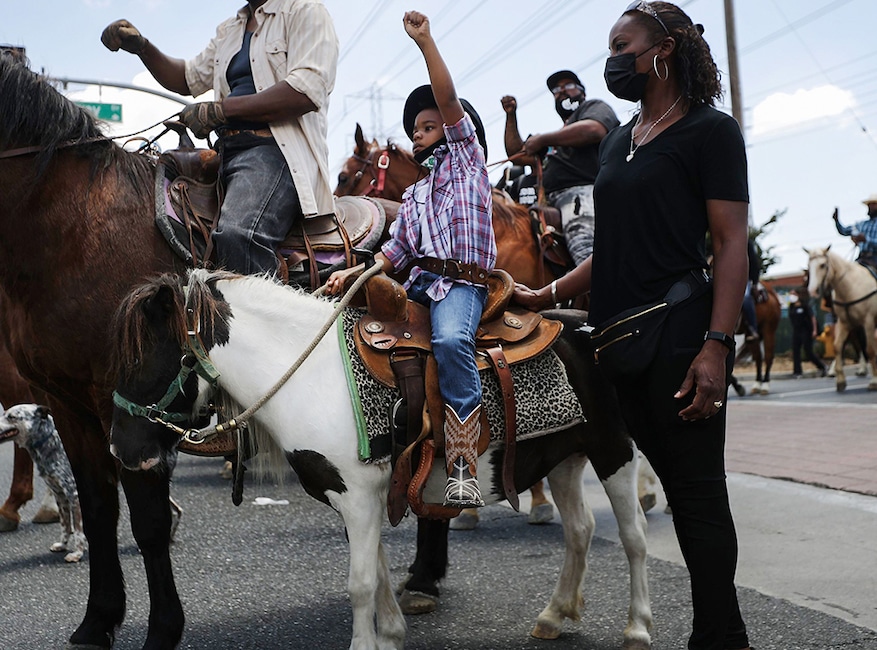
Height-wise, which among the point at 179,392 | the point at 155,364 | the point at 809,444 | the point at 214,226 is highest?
the point at 214,226

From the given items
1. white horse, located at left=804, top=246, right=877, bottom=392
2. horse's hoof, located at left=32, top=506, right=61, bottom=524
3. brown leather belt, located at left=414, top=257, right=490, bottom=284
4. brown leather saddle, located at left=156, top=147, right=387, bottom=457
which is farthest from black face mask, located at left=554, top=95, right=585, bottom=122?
white horse, located at left=804, top=246, right=877, bottom=392

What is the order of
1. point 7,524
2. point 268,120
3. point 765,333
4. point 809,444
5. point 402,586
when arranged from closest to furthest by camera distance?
point 268,120
point 402,586
point 7,524
point 809,444
point 765,333

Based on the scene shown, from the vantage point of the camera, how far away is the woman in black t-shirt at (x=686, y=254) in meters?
2.79

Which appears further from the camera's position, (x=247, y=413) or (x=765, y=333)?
(x=765, y=333)

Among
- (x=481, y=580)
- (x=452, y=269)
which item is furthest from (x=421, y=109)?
(x=481, y=580)

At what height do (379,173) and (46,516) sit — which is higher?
(379,173)

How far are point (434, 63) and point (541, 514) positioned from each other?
3.98 m

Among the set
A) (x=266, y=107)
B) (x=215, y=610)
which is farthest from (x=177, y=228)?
(x=215, y=610)

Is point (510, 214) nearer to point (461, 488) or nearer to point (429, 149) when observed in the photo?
point (429, 149)

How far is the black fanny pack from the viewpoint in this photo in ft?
9.41

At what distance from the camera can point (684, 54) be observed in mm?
2912

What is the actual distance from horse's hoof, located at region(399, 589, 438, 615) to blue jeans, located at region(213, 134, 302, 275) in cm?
178

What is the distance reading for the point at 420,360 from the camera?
135 inches

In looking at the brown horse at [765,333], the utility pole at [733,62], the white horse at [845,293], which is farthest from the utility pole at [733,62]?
the white horse at [845,293]
